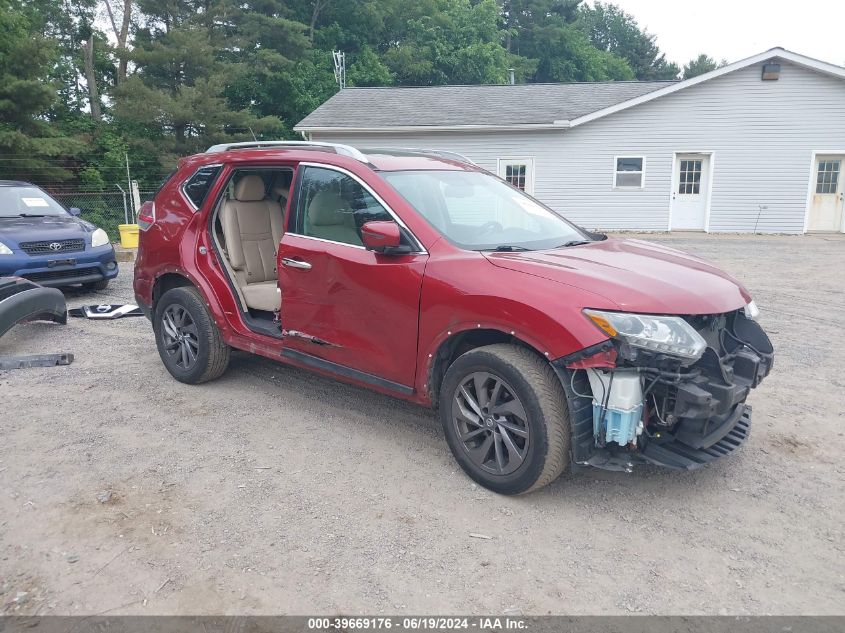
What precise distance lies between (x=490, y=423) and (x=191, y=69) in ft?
97.7

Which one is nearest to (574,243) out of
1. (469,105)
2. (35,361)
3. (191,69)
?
(35,361)

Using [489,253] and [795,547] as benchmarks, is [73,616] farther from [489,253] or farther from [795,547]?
[795,547]

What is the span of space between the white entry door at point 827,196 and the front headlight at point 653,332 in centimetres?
1879

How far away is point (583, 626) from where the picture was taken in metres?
2.61

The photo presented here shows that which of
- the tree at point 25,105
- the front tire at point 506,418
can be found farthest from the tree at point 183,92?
the front tire at point 506,418

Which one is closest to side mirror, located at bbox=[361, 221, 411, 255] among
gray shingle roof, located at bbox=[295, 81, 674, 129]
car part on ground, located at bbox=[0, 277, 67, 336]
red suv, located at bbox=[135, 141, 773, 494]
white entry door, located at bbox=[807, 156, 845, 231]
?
red suv, located at bbox=[135, 141, 773, 494]

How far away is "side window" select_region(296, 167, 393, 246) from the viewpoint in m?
4.15

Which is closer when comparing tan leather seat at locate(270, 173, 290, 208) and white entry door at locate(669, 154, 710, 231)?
tan leather seat at locate(270, 173, 290, 208)

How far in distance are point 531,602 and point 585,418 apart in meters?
0.93

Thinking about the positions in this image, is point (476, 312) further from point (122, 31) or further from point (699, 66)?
point (699, 66)

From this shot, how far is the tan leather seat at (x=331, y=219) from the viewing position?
421 centimetres

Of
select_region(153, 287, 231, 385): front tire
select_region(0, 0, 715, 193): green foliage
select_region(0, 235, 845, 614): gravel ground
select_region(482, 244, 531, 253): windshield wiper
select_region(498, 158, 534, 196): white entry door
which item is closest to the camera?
select_region(0, 235, 845, 614): gravel ground

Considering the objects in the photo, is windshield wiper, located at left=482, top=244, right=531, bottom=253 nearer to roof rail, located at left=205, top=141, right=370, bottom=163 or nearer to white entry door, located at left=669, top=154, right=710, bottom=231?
roof rail, located at left=205, top=141, right=370, bottom=163

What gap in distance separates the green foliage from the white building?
8.94 m
